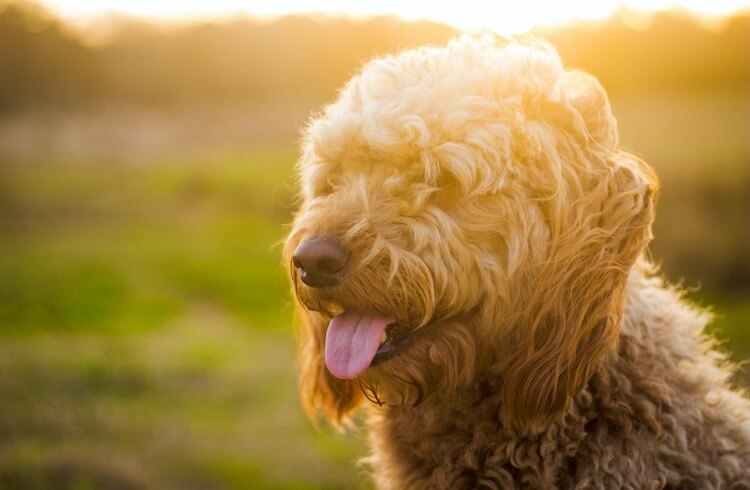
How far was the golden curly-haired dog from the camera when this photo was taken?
→ 292cm

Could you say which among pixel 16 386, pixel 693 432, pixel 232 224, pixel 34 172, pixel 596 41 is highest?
pixel 34 172

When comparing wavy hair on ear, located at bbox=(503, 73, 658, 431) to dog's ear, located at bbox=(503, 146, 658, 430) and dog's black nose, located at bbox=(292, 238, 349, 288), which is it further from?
dog's black nose, located at bbox=(292, 238, 349, 288)

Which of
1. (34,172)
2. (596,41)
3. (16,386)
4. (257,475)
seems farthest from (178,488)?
(34,172)

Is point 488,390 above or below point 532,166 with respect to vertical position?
below

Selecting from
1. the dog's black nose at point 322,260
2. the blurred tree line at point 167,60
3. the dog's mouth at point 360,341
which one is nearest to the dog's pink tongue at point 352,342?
the dog's mouth at point 360,341

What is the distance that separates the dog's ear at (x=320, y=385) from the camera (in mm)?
3693

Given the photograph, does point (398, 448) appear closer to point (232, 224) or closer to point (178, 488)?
point (178, 488)

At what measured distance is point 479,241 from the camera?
10.0 feet

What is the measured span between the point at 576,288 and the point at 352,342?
83cm

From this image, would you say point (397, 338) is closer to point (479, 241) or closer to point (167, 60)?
point (479, 241)

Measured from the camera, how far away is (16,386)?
821cm

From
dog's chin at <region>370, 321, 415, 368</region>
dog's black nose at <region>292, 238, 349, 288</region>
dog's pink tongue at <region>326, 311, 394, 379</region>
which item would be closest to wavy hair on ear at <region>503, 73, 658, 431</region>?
dog's chin at <region>370, 321, 415, 368</region>

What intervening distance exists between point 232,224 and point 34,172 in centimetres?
818

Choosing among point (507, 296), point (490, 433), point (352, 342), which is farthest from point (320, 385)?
point (507, 296)
